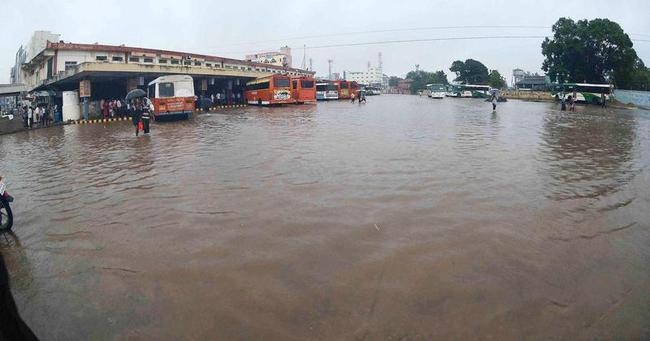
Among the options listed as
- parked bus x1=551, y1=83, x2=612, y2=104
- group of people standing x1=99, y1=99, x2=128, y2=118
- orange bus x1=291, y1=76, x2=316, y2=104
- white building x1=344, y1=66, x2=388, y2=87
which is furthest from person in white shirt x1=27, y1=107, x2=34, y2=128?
Result: white building x1=344, y1=66, x2=388, y2=87

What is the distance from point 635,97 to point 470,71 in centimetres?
4975

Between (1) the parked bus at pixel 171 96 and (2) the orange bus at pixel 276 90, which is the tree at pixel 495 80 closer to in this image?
(2) the orange bus at pixel 276 90

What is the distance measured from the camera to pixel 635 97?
41500mm

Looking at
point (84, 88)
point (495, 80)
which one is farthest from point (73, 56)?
point (495, 80)

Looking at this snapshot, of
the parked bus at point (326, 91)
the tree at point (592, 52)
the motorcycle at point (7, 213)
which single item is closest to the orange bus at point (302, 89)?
the parked bus at point (326, 91)

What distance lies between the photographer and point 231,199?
6574mm

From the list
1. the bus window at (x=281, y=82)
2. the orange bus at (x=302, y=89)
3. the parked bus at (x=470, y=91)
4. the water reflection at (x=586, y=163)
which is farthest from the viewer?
the parked bus at (x=470, y=91)

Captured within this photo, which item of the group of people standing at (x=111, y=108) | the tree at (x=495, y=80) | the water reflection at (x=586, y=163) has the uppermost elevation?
the tree at (x=495, y=80)

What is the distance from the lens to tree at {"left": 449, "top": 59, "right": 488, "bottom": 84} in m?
86.7

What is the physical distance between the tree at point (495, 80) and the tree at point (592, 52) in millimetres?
29893

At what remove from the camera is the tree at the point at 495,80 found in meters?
82.9

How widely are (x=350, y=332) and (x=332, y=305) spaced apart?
39cm

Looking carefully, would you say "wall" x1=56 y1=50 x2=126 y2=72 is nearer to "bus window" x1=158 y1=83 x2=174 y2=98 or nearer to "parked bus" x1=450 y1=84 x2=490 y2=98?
"bus window" x1=158 y1=83 x2=174 y2=98

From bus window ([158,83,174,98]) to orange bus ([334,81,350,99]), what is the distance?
1112 inches
